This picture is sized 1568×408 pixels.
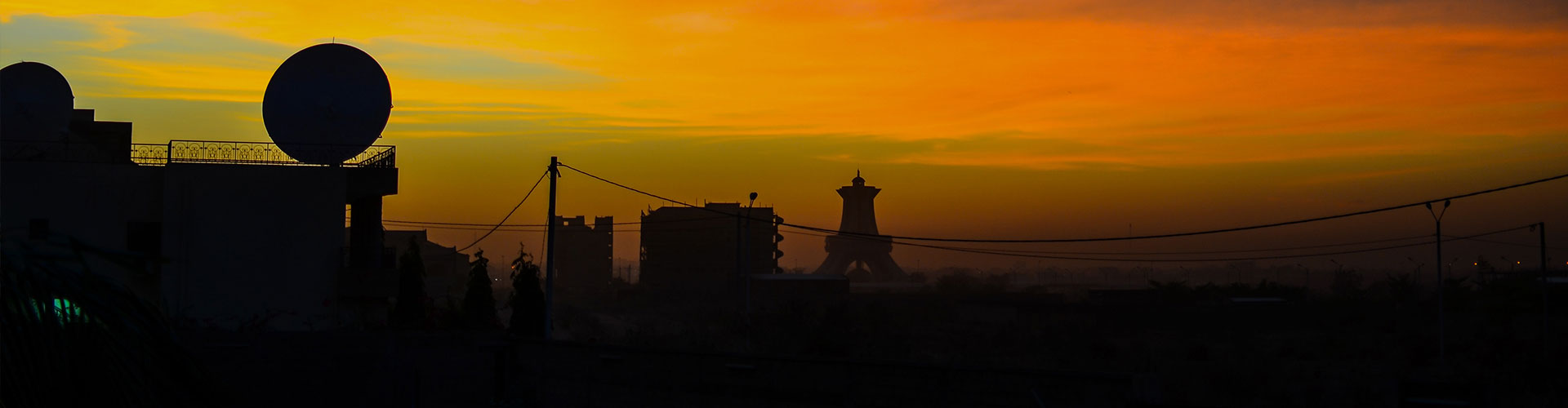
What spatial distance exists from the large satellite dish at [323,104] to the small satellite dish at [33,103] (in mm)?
6662

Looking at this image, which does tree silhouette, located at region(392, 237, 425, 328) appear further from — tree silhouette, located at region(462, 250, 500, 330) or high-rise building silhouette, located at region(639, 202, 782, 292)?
high-rise building silhouette, located at region(639, 202, 782, 292)

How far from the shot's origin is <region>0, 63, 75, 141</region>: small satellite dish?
118 feet

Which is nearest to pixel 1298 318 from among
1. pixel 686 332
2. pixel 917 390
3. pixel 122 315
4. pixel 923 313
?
pixel 923 313

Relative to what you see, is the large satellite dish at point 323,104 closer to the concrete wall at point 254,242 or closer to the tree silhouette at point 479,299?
the concrete wall at point 254,242

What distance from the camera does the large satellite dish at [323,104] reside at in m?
35.0

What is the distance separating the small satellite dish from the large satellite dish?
6.66 m

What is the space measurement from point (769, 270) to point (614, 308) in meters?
29.1

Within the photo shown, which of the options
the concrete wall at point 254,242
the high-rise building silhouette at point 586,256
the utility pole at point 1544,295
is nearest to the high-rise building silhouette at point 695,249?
the high-rise building silhouette at point 586,256

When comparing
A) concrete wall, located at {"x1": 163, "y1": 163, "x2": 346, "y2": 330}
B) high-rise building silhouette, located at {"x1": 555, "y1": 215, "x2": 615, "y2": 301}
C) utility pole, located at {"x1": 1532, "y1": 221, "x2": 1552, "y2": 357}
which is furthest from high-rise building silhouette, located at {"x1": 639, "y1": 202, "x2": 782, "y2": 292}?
concrete wall, located at {"x1": 163, "y1": 163, "x2": 346, "y2": 330}

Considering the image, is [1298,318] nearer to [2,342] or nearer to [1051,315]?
[1051,315]

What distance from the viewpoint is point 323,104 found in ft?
116

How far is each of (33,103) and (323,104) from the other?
9.49 metres

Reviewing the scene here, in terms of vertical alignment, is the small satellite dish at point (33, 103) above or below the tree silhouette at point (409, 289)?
above

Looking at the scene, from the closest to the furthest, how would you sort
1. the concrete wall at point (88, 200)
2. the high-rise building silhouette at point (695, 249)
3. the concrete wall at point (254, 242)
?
the concrete wall at point (88, 200), the concrete wall at point (254, 242), the high-rise building silhouette at point (695, 249)
